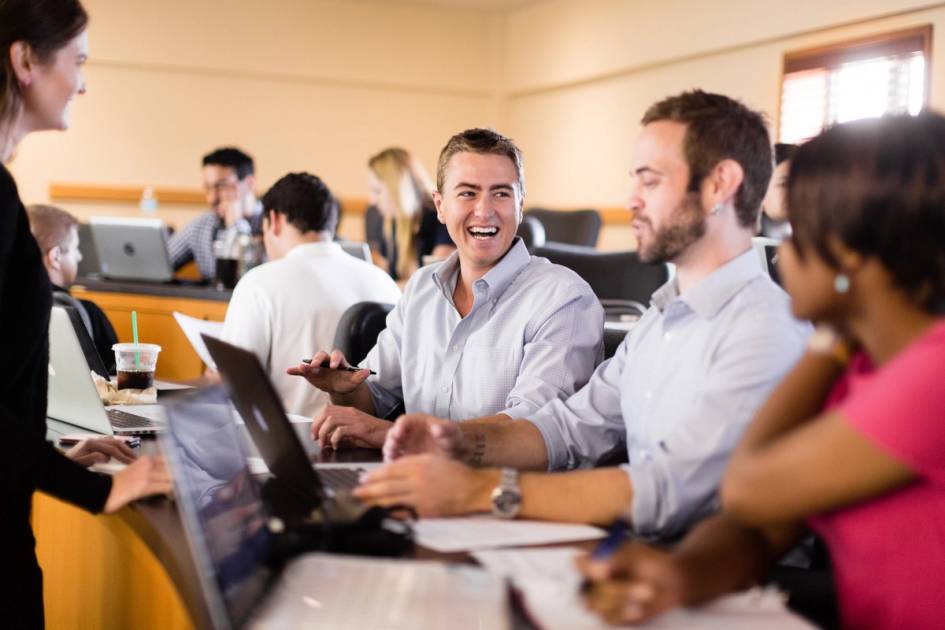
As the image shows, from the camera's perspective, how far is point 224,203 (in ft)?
18.6

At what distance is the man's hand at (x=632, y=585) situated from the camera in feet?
3.26

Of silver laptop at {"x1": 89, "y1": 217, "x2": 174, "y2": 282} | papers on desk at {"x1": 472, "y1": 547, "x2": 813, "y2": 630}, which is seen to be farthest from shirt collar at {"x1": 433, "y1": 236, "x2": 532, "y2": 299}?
silver laptop at {"x1": 89, "y1": 217, "x2": 174, "y2": 282}

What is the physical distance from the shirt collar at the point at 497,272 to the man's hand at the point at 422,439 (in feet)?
2.11

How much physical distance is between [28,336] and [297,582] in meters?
0.65

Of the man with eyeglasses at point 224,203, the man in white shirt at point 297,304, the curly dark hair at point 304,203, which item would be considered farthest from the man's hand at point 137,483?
the man with eyeglasses at point 224,203

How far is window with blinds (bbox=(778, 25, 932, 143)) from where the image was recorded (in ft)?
18.5

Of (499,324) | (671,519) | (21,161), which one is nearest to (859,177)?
(671,519)

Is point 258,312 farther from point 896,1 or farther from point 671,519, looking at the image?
point 896,1

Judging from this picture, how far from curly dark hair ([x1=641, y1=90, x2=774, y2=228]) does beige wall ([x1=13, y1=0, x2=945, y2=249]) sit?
18.9 feet

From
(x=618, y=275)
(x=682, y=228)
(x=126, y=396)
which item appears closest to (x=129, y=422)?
(x=126, y=396)

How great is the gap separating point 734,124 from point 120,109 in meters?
7.72

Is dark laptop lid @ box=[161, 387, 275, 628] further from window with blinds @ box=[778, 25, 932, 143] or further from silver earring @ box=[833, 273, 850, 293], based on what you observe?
window with blinds @ box=[778, 25, 932, 143]

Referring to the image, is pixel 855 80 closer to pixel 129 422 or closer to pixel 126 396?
pixel 126 396

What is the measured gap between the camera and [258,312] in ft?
10.1
